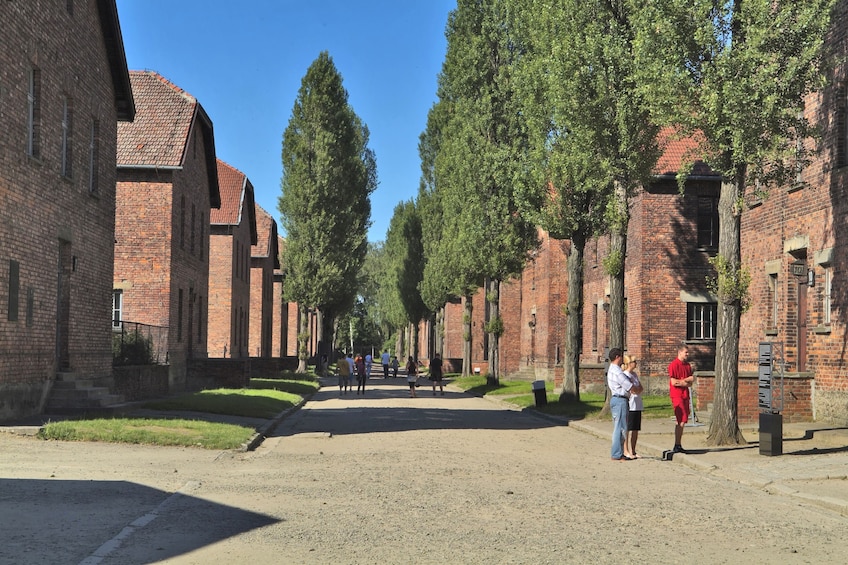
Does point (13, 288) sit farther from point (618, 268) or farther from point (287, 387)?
point (287, 387)

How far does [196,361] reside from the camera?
3712cm

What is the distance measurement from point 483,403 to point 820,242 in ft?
51.9

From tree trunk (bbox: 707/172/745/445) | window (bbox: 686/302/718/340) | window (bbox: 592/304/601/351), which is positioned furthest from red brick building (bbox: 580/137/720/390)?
tree trunk (bbox: 707/172/745/445)

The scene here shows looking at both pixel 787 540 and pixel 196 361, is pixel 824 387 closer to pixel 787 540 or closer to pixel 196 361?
pixel 787 540

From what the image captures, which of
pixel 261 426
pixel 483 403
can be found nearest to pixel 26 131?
pixel 261 426

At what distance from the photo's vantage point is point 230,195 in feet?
171

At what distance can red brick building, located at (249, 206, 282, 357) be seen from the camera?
2447 inches

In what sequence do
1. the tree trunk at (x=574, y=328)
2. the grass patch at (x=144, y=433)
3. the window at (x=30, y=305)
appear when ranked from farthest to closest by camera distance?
the tree trunk at (x=574, y=328), the window at (x=30, y=305), the grass patch at (x=144, y=433)

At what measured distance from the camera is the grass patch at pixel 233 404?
24281 millimetres

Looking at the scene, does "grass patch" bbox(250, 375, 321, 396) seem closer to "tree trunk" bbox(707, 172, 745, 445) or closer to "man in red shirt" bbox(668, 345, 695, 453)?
"tree trunk" bbox(707, 172, 745, 445)

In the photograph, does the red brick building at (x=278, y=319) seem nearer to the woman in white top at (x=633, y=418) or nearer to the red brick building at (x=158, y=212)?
the red brick building at (x=158, y=212)

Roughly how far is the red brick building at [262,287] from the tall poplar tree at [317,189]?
13.9 ft

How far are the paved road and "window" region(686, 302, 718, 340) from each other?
18.6 meters

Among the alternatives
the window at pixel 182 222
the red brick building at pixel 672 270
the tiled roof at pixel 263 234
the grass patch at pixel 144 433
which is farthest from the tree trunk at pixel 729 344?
the tiled roof at pixel 263 234
